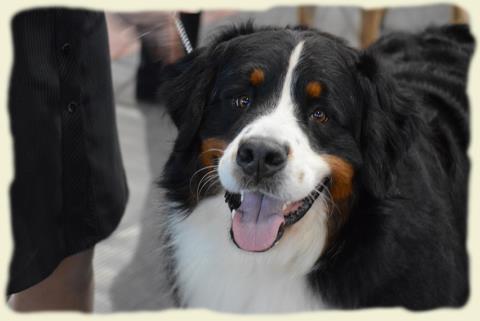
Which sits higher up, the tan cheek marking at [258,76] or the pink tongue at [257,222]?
the tan cheek marking at [258,76]

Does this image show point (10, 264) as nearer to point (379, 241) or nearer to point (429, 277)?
point (379, 241)

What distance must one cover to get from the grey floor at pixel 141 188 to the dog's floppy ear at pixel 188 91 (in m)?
0.13

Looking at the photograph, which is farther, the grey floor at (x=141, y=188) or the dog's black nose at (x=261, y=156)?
the grey floor at (x=141, y=188)

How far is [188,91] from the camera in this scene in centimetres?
177

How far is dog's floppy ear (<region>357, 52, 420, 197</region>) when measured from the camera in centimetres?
167

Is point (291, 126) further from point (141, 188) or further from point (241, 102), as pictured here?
point (141, 188)

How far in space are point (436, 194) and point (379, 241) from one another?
28 cm

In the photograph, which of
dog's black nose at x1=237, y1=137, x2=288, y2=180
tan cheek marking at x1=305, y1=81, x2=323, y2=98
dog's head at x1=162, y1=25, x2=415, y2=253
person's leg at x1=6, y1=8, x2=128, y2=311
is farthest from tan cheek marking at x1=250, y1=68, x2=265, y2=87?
person's leg at x1=6, y1=8, x2=128, y2=311

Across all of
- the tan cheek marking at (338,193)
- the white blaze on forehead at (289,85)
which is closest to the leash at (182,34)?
the white blaze on forehead at (289,85)

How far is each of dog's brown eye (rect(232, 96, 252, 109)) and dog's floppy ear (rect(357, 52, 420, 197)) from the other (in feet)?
1.02

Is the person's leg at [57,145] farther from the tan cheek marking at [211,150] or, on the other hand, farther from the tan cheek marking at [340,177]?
the tan cheek marking at [340,177]

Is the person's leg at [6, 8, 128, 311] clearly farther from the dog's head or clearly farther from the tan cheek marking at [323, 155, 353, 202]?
the tan cheek marking at [323, 155, 353, 202]

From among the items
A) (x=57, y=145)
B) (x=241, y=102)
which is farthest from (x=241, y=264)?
(x=57, y=145)

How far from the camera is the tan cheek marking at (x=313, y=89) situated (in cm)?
160
